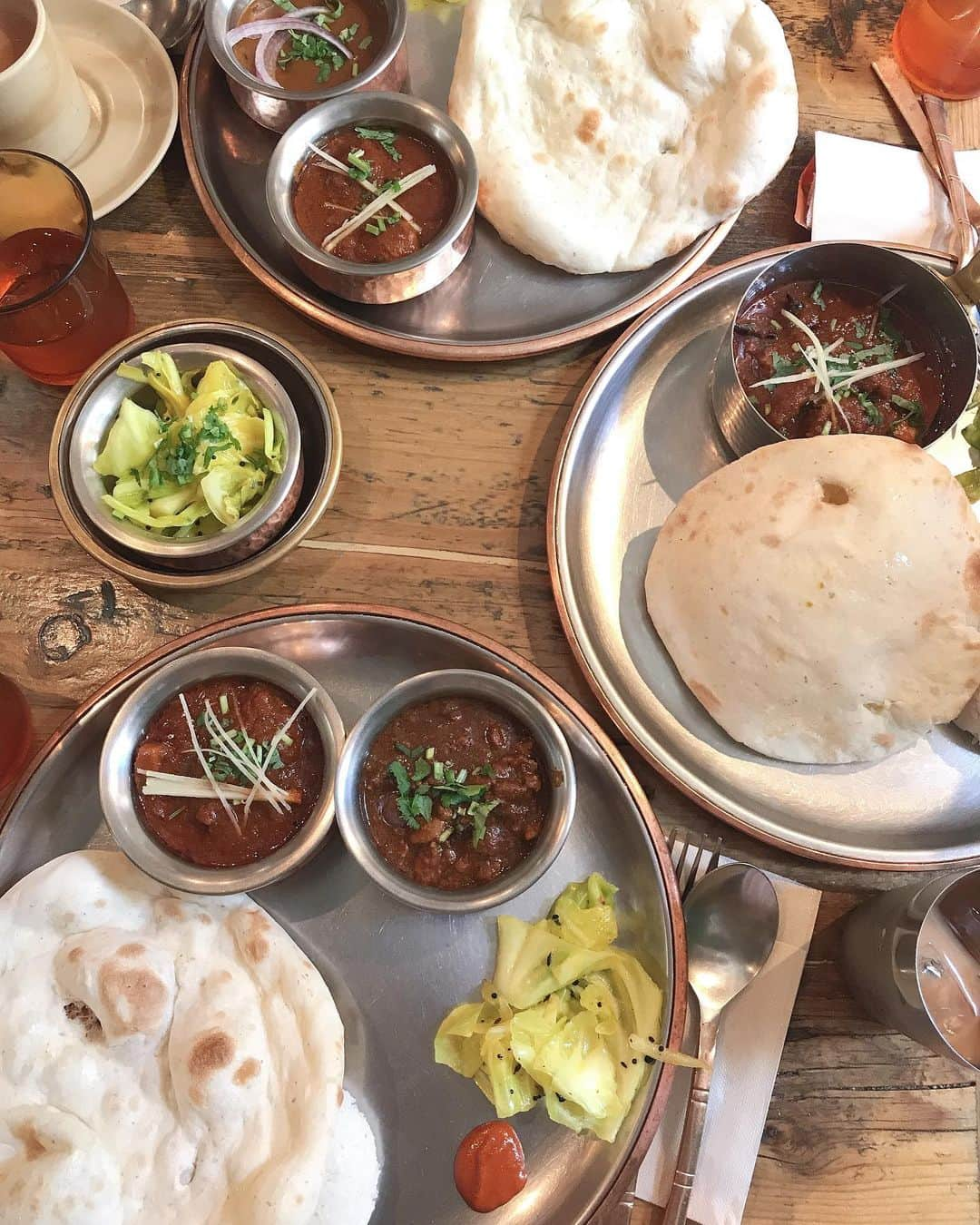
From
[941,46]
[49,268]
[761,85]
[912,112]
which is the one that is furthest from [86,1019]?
[941,46]

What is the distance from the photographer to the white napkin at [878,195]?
273 centimetres

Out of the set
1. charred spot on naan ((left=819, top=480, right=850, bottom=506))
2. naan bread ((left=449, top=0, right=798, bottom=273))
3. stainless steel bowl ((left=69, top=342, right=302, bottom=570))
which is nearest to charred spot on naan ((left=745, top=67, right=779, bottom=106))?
naan bread ((left=449, top=0, right=798, bottom=273))

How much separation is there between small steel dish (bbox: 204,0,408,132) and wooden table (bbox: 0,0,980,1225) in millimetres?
336

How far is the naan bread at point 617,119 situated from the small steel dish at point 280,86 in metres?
0.20

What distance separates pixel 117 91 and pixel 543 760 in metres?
2.46

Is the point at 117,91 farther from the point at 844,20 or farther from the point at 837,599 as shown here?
the point at 837,599

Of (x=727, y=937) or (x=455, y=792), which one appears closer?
(x=455, y=792)

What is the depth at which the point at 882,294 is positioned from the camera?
98.3 inches

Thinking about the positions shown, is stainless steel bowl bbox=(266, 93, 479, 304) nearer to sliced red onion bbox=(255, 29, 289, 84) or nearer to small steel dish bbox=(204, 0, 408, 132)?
small steel dish bbox=(204, 0, 408, 132)

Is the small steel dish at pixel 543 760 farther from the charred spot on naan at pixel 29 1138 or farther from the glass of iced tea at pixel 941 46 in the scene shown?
the glass of iced tea at pixel 941 46

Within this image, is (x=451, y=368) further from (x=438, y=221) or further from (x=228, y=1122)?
(x=228, y=1122)

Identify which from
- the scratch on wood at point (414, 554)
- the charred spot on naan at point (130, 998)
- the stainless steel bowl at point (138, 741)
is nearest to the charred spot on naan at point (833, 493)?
the scratch on wood at point (414, 554)

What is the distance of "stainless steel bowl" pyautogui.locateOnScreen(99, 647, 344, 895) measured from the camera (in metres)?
1.95

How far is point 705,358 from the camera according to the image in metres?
2.62
